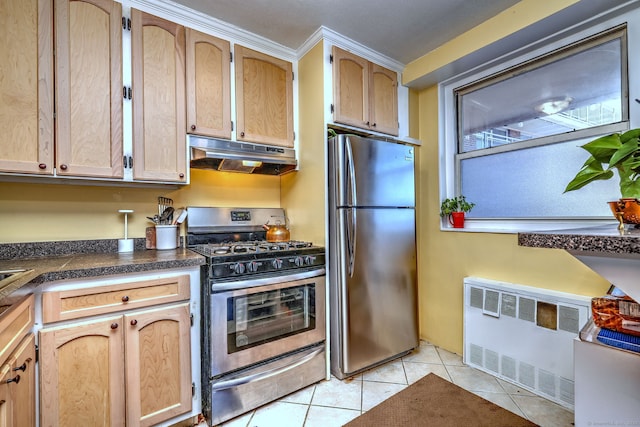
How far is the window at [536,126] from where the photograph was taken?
5.86ft

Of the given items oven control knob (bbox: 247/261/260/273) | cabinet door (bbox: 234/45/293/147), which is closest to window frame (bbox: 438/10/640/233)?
cabinet door (bbox: 234/45/293/147)

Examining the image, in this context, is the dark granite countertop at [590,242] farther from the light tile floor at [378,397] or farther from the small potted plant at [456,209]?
the small potted plant at [456,209]

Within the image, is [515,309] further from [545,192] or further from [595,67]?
[595,67]

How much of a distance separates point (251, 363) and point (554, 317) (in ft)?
6.10

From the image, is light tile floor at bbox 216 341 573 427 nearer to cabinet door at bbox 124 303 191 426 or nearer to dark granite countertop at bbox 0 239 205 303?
cabinet door at bbox 124 303 191 426

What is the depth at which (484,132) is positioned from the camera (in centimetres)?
239

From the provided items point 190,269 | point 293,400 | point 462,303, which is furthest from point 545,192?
point 190,269

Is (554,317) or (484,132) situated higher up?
(484,132)

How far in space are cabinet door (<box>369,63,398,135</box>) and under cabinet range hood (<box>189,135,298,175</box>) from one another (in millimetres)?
739

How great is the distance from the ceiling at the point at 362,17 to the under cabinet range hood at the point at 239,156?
2.61ft

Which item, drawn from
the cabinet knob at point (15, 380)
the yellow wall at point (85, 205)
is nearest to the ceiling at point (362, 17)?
the yellow wall at point (85, 205)

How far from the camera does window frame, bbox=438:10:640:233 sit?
5.53 feet

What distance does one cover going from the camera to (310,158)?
7.20 ft

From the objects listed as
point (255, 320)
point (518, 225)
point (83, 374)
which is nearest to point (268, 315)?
point (255, 320)
